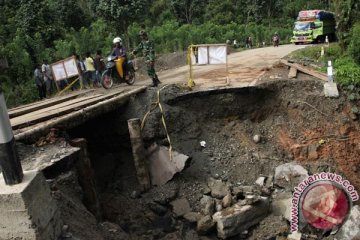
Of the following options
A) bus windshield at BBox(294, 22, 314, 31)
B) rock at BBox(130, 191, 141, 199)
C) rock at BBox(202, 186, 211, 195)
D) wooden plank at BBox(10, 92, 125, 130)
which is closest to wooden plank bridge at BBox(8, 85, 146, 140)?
wooden plank at BBox(10, 92, 125, 130)

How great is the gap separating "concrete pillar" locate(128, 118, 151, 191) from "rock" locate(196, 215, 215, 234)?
1863mm

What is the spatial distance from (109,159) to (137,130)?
5.66 feet

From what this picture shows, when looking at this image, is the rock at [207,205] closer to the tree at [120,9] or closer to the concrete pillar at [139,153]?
the concrete pillar at [139,153]

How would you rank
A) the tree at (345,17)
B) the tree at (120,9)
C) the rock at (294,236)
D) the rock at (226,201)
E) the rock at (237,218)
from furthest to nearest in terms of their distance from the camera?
the tree at (120,9), the tree at (345,17), the rock at (226,201), the rock at (237,218), the rock at (294,236)

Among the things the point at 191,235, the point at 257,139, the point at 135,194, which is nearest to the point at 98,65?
the point at 135,194

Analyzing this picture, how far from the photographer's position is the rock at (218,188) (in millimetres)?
9852

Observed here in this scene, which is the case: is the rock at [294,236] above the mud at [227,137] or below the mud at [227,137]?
below

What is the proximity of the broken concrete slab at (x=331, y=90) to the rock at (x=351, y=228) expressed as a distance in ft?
13.8

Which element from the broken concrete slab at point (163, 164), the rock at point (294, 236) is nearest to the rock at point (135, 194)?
the broken concrete slab at point (163, 164)

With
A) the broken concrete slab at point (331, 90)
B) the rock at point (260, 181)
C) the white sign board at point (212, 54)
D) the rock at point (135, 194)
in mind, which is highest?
the white sign board at point (212, 54)

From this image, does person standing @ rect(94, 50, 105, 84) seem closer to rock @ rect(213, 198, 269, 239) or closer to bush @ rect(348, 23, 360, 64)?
rock @ rect(213, 198, 269, 239)

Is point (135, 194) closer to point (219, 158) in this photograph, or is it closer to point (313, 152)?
point (219, 158)

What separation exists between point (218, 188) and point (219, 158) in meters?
1.03

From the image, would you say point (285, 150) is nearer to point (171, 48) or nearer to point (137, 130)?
point (137, 130)
